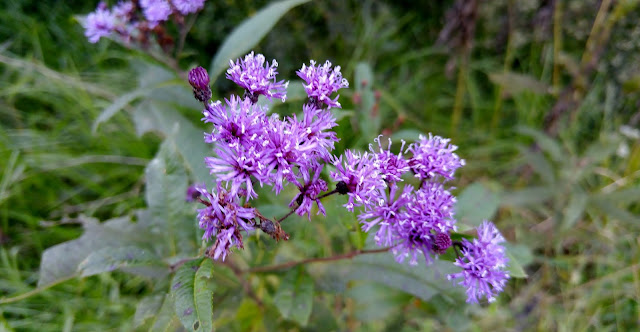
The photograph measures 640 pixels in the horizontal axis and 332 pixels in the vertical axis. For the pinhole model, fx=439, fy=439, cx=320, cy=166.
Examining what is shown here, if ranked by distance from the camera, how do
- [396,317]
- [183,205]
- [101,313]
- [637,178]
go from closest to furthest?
[183,205] → [396,317] → [101,313] → [637,178]

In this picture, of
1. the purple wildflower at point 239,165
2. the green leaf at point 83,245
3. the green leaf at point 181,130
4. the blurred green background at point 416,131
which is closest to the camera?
the purple wildflower at point 239,165

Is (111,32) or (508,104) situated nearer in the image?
(111,32)

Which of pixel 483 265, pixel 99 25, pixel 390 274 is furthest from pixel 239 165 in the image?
pixel 99 25

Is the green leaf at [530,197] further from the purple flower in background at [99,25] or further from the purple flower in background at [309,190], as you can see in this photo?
the purple flower in background at [99,25]

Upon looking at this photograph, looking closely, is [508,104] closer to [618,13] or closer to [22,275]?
[618,13]

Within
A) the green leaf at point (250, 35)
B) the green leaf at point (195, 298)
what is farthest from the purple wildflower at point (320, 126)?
the green leaf at point (250, 35)

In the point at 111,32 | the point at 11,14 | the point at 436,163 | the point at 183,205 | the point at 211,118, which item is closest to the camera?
the point at 211,118

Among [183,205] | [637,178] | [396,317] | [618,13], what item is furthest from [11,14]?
[637,178]
